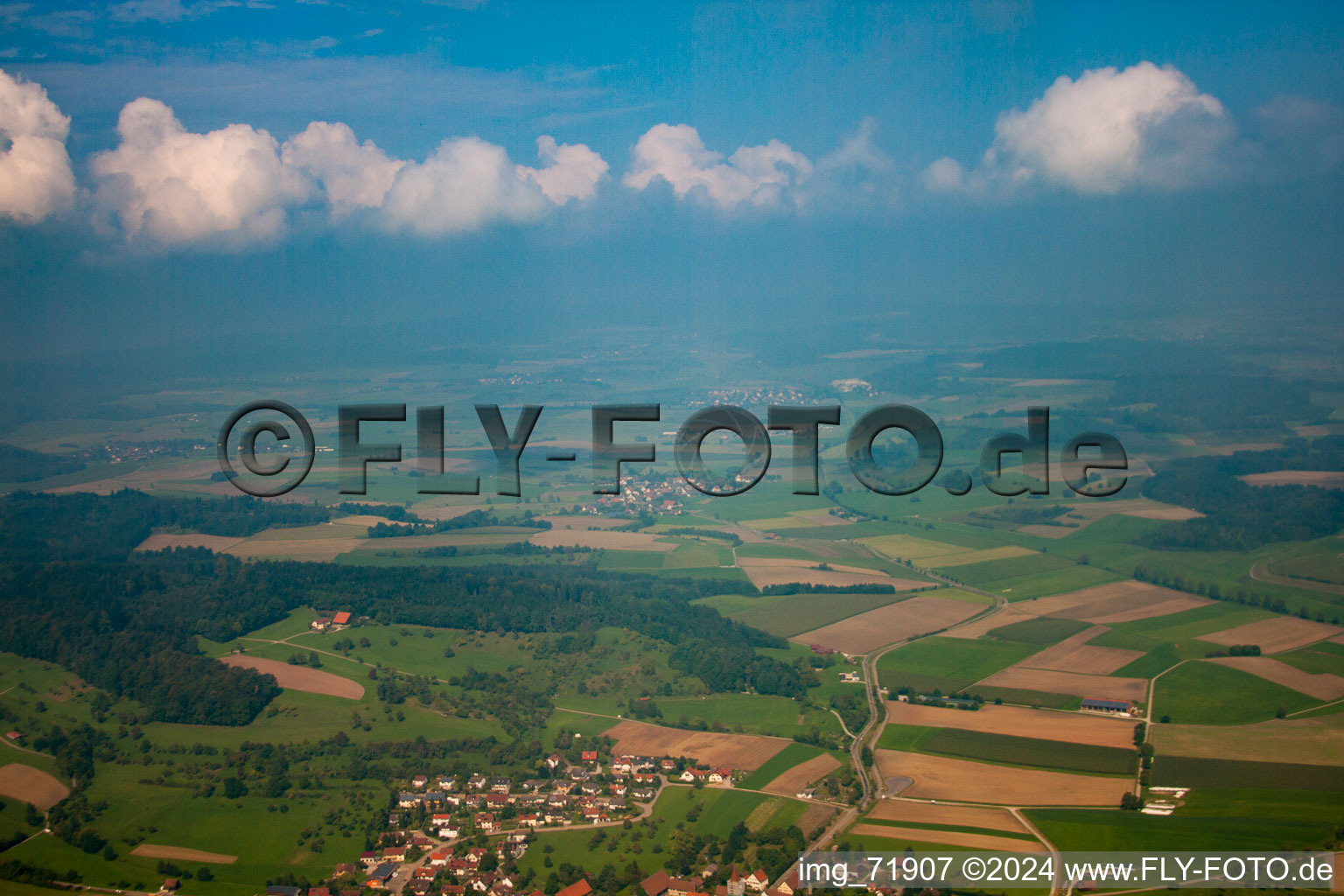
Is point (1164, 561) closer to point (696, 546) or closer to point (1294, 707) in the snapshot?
point (1294, 707)

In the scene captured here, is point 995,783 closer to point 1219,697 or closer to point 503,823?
point 1219,697

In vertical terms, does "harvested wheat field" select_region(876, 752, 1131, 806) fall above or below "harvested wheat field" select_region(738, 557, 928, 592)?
below

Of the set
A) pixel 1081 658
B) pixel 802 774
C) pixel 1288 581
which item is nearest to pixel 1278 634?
pixel 1288 581

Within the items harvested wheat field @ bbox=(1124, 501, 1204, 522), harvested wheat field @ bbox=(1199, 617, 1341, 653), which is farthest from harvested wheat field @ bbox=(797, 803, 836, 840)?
harvested wheat field @ bbox=(1124, 501, 1204, 522)

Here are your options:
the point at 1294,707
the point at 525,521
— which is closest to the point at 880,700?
the point at 1294,707

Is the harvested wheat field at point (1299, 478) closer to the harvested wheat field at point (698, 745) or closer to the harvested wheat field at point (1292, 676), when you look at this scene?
the harvested wheat field at point (1292, 676)

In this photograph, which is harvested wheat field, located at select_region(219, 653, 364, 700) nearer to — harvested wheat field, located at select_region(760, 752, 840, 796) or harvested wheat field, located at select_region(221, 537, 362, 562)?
harvested wheat field, located at select_region(221, 537, 362, 562)
